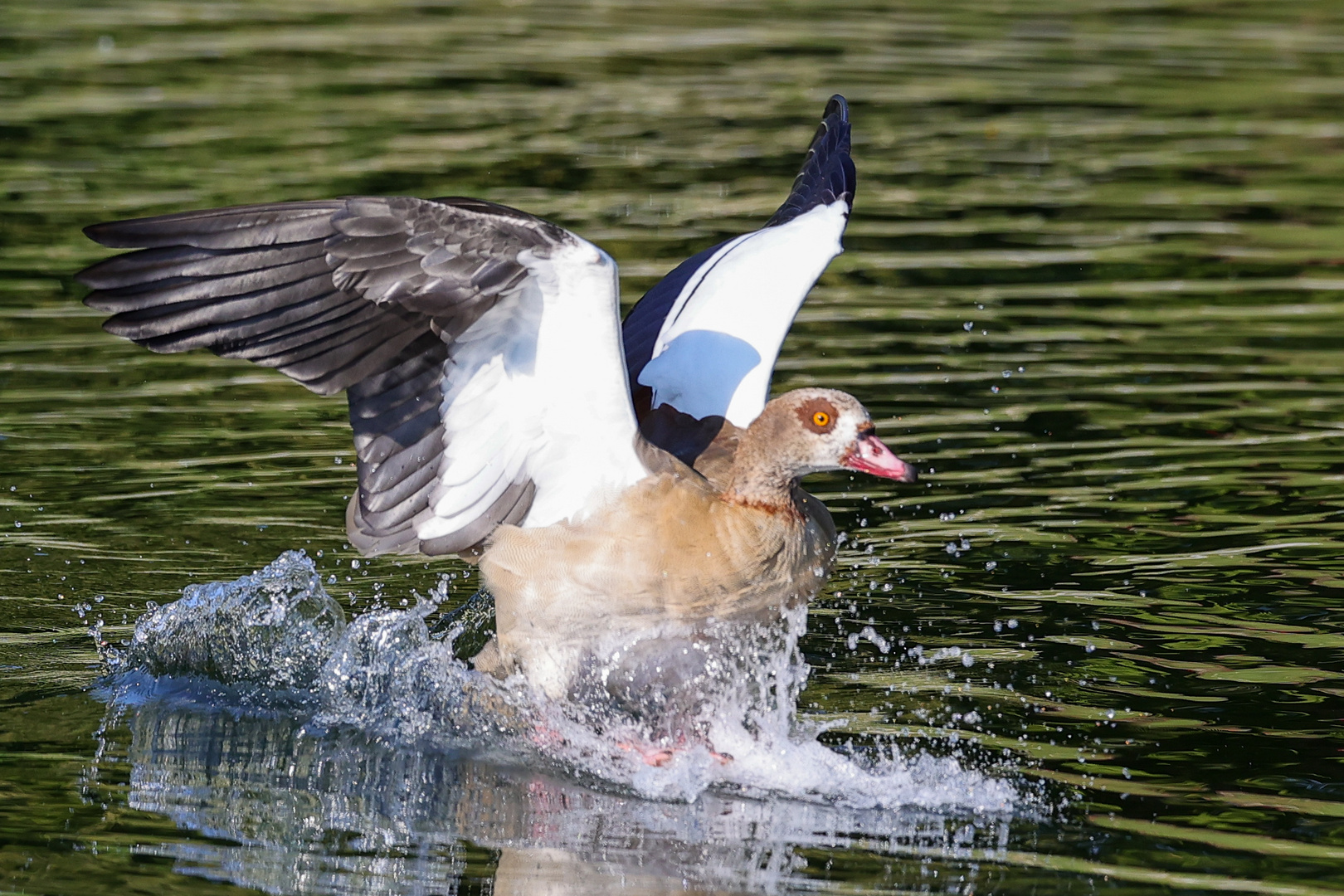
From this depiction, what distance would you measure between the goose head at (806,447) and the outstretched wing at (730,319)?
82cm

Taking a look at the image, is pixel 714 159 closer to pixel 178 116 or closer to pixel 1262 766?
pixel 178 116

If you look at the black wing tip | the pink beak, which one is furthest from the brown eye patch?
the black wing tip

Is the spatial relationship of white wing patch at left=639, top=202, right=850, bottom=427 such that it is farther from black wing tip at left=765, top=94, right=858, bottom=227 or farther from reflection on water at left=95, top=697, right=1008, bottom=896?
reflection on water at left=95, top=697, right=1008, bottom=896

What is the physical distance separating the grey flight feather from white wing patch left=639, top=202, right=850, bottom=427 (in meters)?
1.75

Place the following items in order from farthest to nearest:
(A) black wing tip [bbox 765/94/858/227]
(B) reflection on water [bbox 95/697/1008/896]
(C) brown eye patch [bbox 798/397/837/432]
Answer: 1. (A) black wing tip [bbox 765/94/858/227]
2. (C) brown eye patch [bbox 798/397/837/432]
3. (B) reflection on water [bbox 95/697/1008/896]

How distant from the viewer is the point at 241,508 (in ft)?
27.7

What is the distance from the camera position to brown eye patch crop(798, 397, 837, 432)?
6.55 metres

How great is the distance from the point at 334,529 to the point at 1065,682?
10.9 feet

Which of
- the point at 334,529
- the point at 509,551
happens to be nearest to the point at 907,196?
the point at 334,529

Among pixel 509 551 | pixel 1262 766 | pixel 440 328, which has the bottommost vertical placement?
pixel 1262 766

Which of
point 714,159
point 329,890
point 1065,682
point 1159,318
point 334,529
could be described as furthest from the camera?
point 714,159

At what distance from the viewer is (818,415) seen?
6.56 meters

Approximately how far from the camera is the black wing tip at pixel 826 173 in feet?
28.1

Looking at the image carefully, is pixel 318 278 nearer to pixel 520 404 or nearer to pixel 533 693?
pixel 520 404
